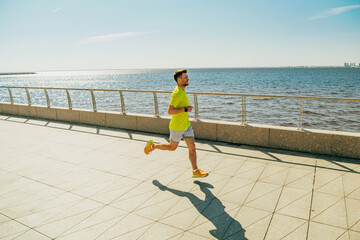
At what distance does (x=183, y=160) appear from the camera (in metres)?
5.40

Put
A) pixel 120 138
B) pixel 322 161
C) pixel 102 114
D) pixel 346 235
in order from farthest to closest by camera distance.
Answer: pixel 102 114, pixel 120 138, pixel 322 161, pixel 346 235

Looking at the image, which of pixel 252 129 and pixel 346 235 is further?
pixel 252 129

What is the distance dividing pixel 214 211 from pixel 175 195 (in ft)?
2.43

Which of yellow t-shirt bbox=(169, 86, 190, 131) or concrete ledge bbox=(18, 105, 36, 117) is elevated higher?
yellow t-shirt bbox=(169, 86, 190, 131)

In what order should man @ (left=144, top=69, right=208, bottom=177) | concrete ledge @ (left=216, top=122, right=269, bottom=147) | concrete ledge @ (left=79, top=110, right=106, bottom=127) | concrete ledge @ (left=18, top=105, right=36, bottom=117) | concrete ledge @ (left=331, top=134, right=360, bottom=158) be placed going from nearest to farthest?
man @ (left=144, top=69, right=208, bottom=177) < concrete ledge @ (left=331, top=134, right=360, bottom=158) < concrete ledge @ (left=216, top=122, right=269, bottom=147) < concrete ledge @ (left=79, top=110, right=106, bottom=127) < concrete ledge @ (left=18, top=105, right=36, bottom=117)

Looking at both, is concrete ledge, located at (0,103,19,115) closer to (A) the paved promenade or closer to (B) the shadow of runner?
(A) the paved promenade

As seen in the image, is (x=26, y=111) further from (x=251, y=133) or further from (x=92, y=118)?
(x=251, y=133)

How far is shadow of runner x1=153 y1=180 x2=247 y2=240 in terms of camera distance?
2.97m

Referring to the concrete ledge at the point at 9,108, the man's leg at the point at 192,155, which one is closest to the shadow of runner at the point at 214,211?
the man's leg at the point at 192,155

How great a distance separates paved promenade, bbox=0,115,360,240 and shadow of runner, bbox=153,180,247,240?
1 centimetres

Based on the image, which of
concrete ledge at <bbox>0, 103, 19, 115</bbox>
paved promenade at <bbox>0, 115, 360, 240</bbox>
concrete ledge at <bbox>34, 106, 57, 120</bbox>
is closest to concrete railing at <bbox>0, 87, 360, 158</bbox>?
paved promenade at <bbox>0, 115, 360, 240</bbox>

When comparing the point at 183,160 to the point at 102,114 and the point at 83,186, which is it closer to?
the point at 83,186

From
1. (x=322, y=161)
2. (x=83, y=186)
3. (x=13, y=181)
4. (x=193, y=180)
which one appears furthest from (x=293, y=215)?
(x=13, y=181)

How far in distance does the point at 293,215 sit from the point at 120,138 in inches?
203
